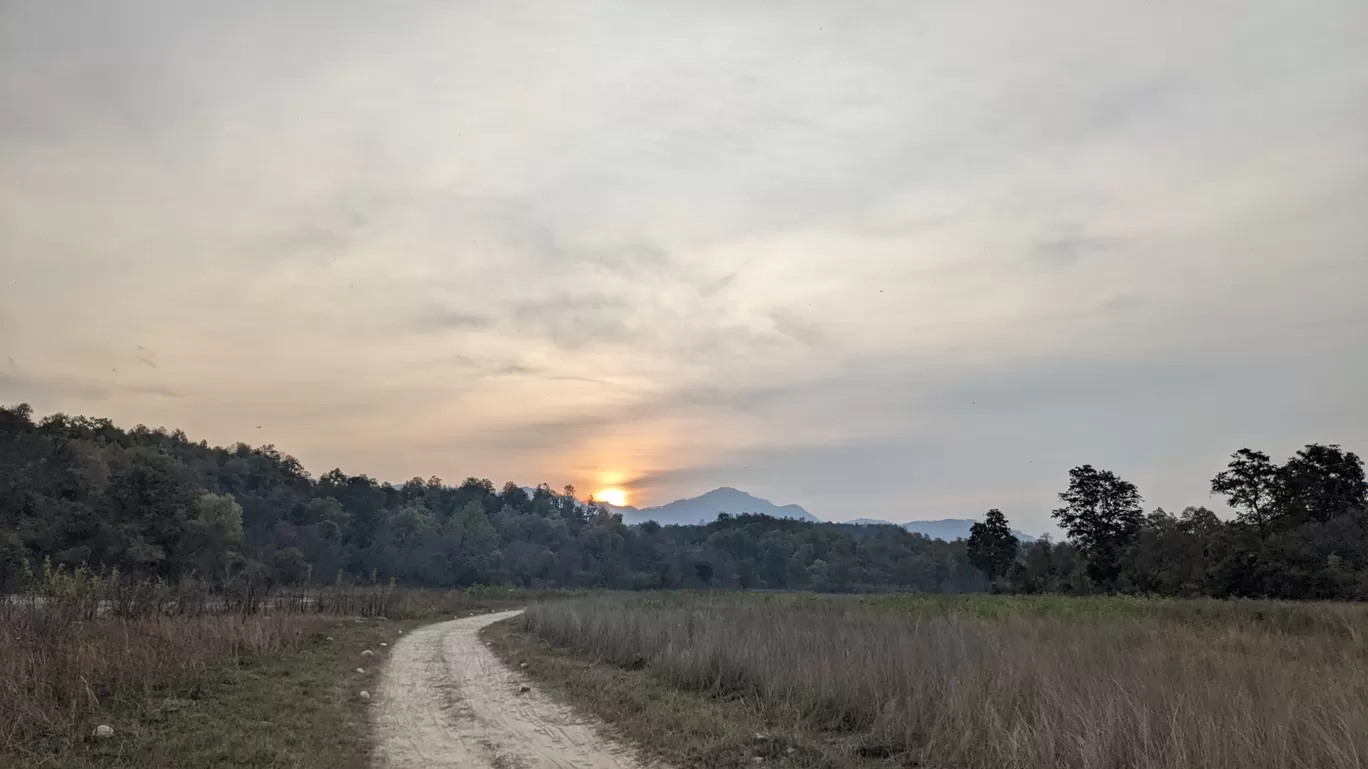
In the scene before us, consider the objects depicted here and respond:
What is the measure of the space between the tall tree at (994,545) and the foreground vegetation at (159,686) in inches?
2621

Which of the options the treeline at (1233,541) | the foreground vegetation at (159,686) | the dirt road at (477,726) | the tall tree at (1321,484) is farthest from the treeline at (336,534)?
the tall tree at (1321,484)

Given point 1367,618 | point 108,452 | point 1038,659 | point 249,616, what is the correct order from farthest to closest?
point 108,452 → point 249,616 → point 1367,618 → point 1038,659

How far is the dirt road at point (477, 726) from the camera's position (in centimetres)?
793

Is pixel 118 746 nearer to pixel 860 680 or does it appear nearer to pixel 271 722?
pixel 271 722

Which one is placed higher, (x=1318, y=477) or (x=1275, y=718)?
(x=1318, y=477)

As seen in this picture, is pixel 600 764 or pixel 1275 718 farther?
pixel 600 764

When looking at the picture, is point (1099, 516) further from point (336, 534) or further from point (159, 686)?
point (336, 534)

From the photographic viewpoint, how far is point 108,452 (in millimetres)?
74312

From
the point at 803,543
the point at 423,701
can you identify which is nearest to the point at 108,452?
the point at 423,701

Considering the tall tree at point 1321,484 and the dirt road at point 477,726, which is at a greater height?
the tall tree at point 1321,484

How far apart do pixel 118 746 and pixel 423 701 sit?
4.80 metres

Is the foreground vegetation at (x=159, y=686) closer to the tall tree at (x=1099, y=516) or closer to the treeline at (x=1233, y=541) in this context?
the treeline at (x=1233, y=541)

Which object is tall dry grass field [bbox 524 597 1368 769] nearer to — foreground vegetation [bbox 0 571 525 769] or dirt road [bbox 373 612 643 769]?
dirt road [bbox 373 612 643 769]

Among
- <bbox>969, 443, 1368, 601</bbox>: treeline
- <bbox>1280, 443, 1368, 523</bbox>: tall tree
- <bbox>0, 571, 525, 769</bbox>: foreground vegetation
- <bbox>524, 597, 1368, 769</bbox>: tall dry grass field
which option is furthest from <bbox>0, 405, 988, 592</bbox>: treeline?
<bbox>1280, 443, 1368, 523</bbox>: tall tree
